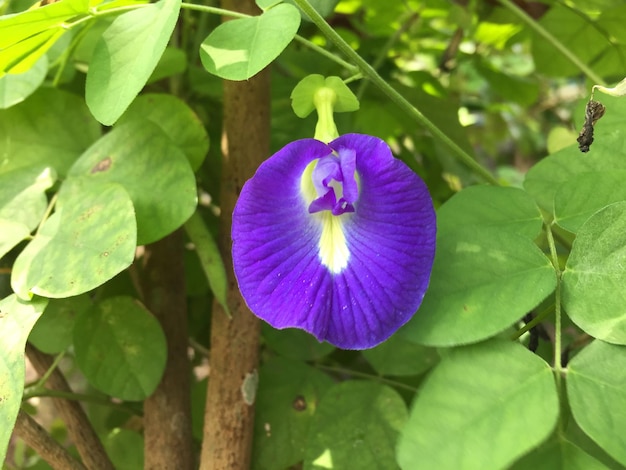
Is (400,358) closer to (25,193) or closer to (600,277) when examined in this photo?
(600,277)

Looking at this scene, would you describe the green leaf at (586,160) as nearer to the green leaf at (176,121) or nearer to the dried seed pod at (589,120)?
the dried seed pod at (589,120)

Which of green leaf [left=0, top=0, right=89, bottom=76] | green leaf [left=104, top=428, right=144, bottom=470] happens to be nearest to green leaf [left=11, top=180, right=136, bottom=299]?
green leaf [left=0, top=0, right=89, bottom=76]

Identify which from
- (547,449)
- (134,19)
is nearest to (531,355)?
(547,449)

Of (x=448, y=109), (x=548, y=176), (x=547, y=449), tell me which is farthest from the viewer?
(x=448, y=109)

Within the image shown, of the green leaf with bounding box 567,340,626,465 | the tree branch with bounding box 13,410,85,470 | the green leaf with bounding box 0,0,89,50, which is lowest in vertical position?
the tree branch with bounding box 13,410,85,470

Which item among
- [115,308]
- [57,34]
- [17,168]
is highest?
[57,34]

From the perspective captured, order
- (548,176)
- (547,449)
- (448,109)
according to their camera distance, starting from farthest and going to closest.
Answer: (448,109), (548,176), (547,449)

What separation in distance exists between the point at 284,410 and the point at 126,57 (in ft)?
1.21

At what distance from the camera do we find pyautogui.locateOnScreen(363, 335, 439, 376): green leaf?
633 mm

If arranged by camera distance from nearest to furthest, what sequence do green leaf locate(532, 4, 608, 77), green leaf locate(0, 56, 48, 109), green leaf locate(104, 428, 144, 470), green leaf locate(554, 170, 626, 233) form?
1. green leaf locate(554, 170, 626, 233)
2. green leaf locate(0, 56, 48, 109)
3. green leaf locate(104, 428, 144, 470)
4. green leaf locate(532, 4, 608, 77)

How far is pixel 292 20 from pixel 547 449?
13.1 inches

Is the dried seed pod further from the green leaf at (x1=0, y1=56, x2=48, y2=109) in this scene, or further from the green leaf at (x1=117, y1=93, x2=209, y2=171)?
the green leaf at (x1=0, y1=56, x2=48, y2=109)

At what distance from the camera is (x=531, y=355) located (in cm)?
43

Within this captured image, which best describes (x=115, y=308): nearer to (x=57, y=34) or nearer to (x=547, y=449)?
(x=57, y=34)
